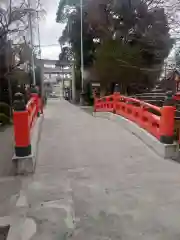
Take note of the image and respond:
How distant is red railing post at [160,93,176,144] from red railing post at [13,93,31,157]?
2819 millimetres

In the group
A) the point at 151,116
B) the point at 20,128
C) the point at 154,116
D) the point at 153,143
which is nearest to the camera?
the point at 20,128

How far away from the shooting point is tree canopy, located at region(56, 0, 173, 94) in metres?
20.0

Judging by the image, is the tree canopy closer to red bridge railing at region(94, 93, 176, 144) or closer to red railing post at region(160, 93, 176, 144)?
red bridge railing at region(94, 93, 176, 144)

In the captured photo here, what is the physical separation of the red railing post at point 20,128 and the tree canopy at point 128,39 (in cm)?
1367

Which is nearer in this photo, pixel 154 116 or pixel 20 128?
pixel 20 128

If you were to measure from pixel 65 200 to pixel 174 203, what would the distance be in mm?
1468

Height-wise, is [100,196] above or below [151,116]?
below

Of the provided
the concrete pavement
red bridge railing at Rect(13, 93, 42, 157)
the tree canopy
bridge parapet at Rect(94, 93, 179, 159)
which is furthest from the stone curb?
the tree canopy

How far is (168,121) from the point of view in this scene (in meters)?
6.05

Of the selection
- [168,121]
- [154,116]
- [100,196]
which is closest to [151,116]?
[154,116]

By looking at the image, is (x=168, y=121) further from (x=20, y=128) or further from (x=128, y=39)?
(x=128, y=39)

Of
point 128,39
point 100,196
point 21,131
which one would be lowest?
point 100,196

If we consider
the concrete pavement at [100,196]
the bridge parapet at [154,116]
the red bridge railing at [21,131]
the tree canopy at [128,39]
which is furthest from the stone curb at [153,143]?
the tree canopy at [128,39]

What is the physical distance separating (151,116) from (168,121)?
1.18m
